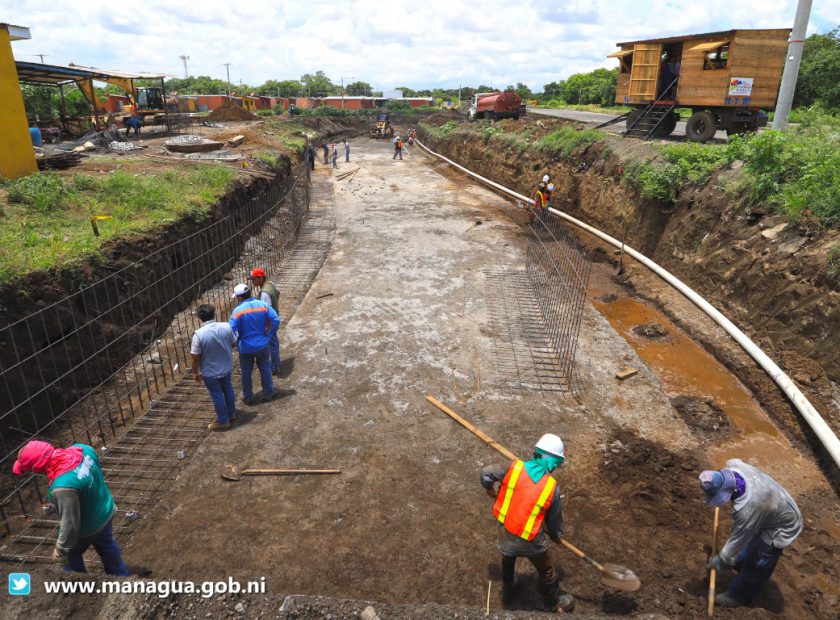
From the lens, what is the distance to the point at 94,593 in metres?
3.21

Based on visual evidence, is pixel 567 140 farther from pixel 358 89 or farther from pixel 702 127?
pixel 358 89

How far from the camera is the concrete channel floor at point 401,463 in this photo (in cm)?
427

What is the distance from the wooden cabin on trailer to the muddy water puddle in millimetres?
7016

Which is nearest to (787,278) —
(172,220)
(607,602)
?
(607,602)

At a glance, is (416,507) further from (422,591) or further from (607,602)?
(607,602)

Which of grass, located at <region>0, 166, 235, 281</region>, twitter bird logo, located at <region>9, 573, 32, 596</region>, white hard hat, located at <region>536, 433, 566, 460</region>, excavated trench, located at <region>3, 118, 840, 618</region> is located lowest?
excavated trench, located at <region>3, 118, 840, 618</region>

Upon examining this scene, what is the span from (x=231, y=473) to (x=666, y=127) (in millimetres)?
16832

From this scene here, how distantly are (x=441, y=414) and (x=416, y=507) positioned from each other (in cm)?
164

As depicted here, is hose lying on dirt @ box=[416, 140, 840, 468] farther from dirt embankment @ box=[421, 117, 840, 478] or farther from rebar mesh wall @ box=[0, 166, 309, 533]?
rebar mesh wall @ box=[0, 166, 309, 533]

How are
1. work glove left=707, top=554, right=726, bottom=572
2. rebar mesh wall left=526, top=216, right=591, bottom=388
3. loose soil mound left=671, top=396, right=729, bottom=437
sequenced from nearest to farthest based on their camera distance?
1. work glove left=707, top=554, right=726, bottom=572
2. loose soil mound left=671, top=396, right=729, bottom=437
3. rebar mesh wall left=526, top=216, right=591, bottom=388

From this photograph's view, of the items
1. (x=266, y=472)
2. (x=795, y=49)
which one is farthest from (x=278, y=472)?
(x=795, y=49)

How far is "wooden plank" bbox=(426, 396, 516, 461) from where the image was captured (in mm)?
5680

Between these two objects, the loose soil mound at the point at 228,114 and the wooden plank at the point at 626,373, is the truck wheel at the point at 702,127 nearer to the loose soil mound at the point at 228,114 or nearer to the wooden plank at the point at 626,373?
the wooden plank at the point at 626,373

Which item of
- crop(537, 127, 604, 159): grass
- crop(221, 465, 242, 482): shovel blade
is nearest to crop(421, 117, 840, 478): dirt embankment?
crop(537, 127, 604, 159): grass
